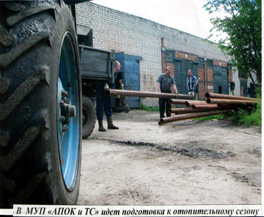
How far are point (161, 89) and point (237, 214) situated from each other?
Result: 7340 millimetres

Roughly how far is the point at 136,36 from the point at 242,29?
19.3 ft

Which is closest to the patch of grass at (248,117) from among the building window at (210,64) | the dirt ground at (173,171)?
the dirt ground at (173,171)

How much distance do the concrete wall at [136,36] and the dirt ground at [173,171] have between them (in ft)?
25.7

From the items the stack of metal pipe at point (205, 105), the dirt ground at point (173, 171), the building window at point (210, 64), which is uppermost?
the building window at point (210, 64)

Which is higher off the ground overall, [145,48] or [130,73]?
[145,48]

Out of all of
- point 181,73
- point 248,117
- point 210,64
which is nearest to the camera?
point 248,117

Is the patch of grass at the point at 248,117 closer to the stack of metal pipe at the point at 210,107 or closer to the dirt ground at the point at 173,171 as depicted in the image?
the stack of metal pipe at the point at 210,107

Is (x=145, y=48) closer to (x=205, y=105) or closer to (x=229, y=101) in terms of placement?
(x=205, y=105)

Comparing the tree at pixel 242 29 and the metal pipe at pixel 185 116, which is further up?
the tree at pixel 242 29

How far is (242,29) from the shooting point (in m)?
8.86

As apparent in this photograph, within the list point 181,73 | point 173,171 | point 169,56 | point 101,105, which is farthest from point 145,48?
point 173,171

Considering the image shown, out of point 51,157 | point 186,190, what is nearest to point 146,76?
point 186,190

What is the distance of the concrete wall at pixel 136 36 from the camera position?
11750mm

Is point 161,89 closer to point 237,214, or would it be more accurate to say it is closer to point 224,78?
point 237,214
